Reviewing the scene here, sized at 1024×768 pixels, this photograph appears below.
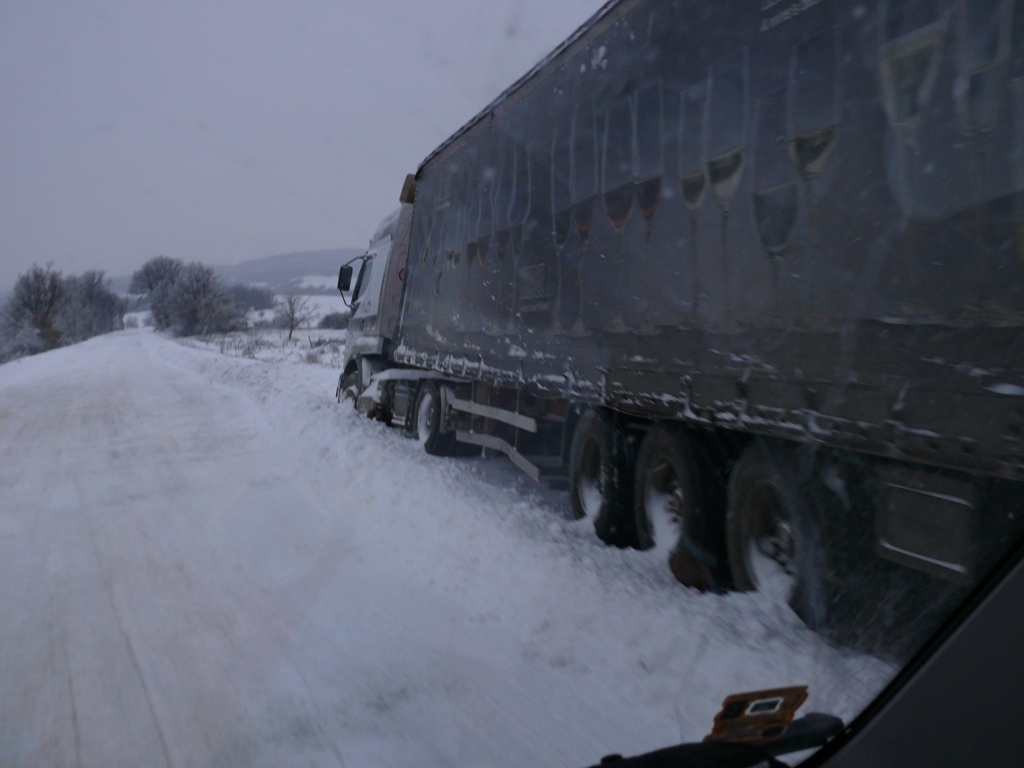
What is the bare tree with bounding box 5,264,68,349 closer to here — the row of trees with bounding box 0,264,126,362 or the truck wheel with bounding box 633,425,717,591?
the row of trees with bounding box 0,264,126,362

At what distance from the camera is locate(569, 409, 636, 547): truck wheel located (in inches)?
230

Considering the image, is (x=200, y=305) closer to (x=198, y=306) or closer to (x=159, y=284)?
(x=198, y=306)

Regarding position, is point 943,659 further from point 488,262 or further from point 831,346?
point 488,262

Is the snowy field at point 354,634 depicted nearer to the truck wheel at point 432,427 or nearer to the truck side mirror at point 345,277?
the truck wheel at point 432,427

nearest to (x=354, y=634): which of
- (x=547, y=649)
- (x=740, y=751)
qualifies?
(x=547, y=649)

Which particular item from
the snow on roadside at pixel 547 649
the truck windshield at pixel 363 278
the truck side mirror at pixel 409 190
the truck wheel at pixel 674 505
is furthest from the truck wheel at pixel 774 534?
the truck windshield at pixel 363 278

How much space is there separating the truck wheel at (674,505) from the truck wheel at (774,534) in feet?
1.01

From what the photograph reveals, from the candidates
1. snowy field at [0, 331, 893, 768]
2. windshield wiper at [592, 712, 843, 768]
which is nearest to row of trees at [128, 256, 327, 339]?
snowy field at [0, 331, 893, 768]

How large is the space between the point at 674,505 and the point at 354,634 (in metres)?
2.34

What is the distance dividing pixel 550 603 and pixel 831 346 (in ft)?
8.11

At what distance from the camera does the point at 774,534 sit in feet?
13.8

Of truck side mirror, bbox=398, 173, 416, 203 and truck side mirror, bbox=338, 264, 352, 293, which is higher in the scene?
truck side mirror, bbox=398, 173, 416, 203

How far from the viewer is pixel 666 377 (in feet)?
15.5

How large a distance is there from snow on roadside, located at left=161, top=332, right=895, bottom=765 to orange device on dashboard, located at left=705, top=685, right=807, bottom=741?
239mm
